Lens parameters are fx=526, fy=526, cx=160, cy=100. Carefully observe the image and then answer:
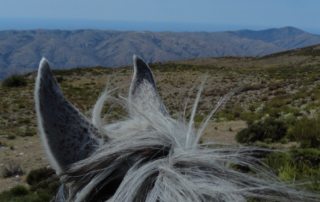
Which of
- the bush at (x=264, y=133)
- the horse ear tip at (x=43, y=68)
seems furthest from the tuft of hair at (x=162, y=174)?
the bush at (x=264, y=133)

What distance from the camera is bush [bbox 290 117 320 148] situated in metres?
11.8

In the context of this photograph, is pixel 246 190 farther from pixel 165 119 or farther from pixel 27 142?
pixel 27 142

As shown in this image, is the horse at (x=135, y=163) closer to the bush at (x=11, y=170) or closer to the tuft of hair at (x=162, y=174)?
the tuft of hair at (x=162, y=174)

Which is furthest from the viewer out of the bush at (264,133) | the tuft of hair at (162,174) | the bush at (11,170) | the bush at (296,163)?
the bush at (264,133)

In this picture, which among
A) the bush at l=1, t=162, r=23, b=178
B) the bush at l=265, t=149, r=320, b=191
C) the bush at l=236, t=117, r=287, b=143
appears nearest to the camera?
the bush at l=265, t=149, r=320, b=191

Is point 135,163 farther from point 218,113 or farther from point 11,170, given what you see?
point 218,113

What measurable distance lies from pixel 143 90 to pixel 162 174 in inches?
39.6

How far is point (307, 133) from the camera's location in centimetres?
1260

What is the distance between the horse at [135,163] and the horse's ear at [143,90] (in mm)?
390

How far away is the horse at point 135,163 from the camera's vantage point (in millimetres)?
2018

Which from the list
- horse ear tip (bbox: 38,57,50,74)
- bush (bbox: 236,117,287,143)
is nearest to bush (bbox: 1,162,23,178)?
bush (bbox: 236,117,287,143)

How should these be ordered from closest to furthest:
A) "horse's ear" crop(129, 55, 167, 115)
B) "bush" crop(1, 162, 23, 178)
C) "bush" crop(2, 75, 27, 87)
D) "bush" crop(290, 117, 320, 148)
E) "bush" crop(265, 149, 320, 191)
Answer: "horse's ear" crop(129, 55, 167, 115) → "bush" crop(265, 149, 320, 191) → "bush" crop(290, 117, 320, 148) → "bush" crop(1, 162, 23, 178) → "bush" crop(2, 75, 27, 87)

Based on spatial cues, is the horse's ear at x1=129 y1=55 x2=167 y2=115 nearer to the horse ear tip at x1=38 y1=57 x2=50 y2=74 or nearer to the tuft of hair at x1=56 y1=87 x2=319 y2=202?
the tuft of hair at x1=56 y1=87 x2=319 y2=202

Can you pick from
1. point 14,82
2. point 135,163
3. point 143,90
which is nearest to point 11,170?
point 143,90
